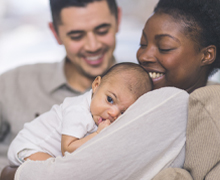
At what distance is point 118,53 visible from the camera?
125 inches

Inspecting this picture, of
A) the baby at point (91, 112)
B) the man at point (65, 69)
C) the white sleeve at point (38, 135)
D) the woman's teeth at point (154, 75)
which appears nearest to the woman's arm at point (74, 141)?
the baby at point (91, 112)

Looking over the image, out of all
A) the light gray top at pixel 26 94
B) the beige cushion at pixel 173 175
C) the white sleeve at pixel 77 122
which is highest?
the white sleeve at pixel 77 122

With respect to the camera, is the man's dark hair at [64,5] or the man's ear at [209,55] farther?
the man's dark hair at [64,5]

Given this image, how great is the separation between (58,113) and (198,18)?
607mm

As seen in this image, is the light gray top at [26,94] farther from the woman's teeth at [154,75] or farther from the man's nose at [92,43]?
the woman's teeth at [154,75]

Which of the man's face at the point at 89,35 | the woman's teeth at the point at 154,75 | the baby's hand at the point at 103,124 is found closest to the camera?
the baby's hand at the point at 103,124

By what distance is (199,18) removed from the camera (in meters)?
0.92

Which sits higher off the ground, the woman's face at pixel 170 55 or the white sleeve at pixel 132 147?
the woman's face at pixel 170 55

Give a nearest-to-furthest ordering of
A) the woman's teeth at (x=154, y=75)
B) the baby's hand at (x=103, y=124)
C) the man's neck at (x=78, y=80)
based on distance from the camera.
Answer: the baby's hand at (x=103, y=124) → the woman's teeth at (x=154, y=75) → the man's neck at (x=78, y=80)

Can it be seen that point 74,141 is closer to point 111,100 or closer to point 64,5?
point 111,100

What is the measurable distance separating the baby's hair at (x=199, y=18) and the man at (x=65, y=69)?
2.23ft

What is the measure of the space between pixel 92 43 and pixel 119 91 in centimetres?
70

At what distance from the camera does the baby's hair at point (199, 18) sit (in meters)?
0.91

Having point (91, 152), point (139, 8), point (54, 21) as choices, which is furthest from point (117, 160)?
point (139, 8)
